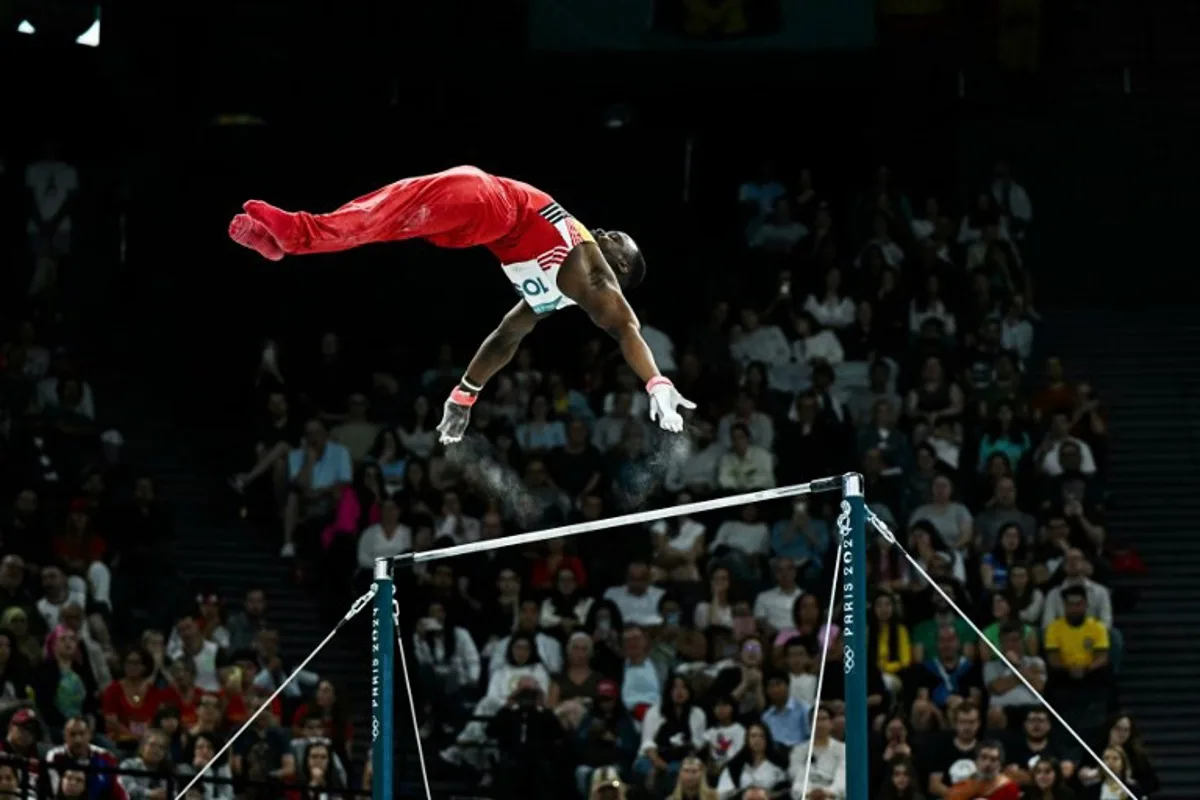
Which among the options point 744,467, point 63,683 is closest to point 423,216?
point 63,683

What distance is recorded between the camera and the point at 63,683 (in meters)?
13.2

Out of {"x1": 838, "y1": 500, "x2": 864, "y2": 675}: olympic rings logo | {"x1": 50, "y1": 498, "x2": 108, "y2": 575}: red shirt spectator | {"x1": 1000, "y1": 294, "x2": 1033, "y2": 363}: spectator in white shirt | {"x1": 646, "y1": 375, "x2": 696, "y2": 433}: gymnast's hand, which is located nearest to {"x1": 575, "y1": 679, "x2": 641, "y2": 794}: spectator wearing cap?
{"x1": 50, "y1": 498, "x2": 108, "y2": 575}: red shirt spectator

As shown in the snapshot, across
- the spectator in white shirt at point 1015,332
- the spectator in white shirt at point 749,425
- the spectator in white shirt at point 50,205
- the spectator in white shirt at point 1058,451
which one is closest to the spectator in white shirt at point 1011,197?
the spectator in white shirt at point 1015,332

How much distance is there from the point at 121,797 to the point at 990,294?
781cm

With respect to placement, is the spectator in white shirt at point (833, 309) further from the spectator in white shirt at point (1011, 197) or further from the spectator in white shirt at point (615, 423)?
the spectator in white shirt at point (1011, 197)

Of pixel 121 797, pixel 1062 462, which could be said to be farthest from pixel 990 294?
pixel 121 797

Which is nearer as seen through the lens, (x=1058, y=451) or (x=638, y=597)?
(x=638, y=597)

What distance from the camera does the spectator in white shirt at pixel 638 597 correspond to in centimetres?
1376

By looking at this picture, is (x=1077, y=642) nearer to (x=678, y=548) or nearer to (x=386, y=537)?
(x=678, y=548)

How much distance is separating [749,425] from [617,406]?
3.26 feet

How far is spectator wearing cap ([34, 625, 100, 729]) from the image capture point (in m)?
13.1

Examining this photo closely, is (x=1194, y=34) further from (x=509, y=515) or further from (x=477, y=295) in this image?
(x=509, y=515)

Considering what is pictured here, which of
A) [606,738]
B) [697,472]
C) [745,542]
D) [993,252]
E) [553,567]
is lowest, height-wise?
[606,738]

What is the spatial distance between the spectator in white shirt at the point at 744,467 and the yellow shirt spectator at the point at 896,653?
1739 mm
